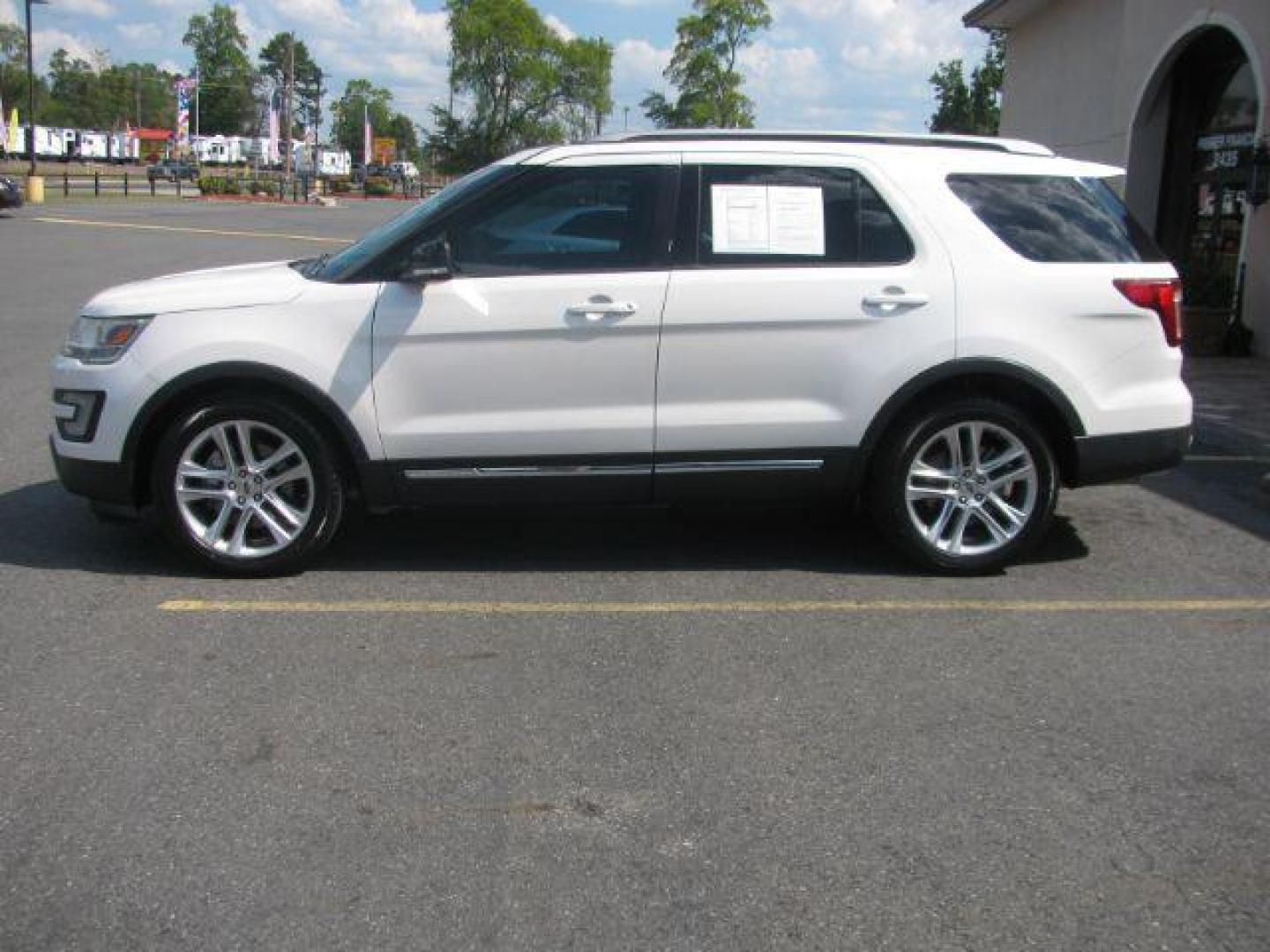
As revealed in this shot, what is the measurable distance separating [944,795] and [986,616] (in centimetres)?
169

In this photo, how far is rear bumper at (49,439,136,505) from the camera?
5316 millimetres

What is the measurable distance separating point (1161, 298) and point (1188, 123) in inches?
434

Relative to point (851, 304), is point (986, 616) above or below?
A: below

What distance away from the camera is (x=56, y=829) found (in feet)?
10.9

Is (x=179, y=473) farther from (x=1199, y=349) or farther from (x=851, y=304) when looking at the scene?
(x=1199, y=349)

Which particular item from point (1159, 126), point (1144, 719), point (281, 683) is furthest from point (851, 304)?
point (1159, 126)

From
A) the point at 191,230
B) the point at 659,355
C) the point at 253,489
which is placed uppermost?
the point at 191,230

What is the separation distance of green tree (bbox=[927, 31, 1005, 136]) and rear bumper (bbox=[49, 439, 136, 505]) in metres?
45.9

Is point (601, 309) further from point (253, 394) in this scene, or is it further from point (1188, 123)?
point (1188, 123)

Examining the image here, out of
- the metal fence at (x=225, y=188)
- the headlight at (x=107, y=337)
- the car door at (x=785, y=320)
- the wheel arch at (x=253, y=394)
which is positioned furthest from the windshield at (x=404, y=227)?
the metal fence at (x=225, y=188)

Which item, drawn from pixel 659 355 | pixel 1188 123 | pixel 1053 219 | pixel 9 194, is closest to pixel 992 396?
pixel 1053 219

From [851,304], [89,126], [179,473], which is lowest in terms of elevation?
Answer: [179,473]

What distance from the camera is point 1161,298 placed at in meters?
5.60

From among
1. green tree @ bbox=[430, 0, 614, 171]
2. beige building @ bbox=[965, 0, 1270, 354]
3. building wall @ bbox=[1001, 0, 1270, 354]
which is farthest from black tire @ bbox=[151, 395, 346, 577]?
green tree @ bbox=[430, 0, 614, 171]
